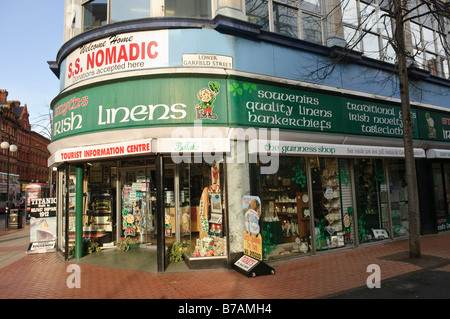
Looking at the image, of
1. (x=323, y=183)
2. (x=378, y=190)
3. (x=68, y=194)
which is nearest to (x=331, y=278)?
(x=323, y=183)

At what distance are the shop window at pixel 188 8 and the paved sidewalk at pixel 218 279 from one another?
21.5 feet

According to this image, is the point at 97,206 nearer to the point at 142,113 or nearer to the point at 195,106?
the point at 142,113

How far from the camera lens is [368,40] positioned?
11289 mm

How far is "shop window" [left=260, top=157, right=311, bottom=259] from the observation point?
7910mm

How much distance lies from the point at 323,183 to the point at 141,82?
5.86m

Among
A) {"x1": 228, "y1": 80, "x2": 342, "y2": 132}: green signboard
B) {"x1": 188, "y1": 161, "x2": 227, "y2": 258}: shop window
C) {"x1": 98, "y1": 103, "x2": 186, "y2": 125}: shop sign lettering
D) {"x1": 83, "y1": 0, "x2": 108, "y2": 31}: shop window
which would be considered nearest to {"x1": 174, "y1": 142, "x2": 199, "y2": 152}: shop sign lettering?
{"x1": 98, "y1": 103, "x2": 186, "y2": 125}: shop sign lettering

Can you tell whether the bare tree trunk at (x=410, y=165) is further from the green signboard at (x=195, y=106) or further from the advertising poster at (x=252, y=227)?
the advertising poster at (x=252, y=227)

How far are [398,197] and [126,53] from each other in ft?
33.3

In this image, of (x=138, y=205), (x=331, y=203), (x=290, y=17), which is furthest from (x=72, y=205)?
(x=290, y=17)

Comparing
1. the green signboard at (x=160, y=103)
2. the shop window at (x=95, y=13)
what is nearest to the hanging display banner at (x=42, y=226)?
the green signboard at (x=160, y=103)

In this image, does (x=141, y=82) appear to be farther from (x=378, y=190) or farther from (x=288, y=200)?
(x=378, y=190)

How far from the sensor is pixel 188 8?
26.4ft

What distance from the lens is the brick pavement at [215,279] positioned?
5449mm

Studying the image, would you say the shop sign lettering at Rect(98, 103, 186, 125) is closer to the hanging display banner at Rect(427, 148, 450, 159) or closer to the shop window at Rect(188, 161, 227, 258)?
the shop window at Rect(188, 161, 227, 258)
